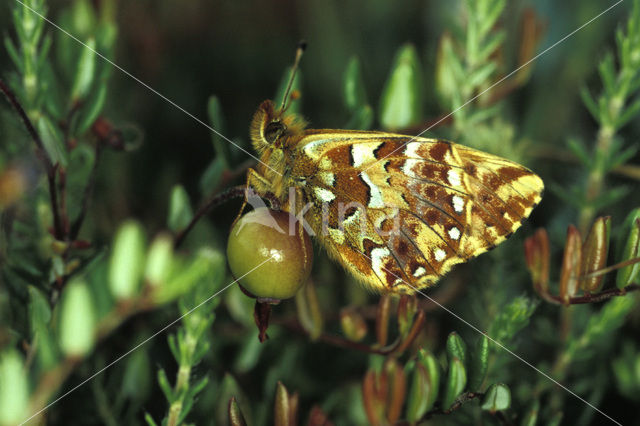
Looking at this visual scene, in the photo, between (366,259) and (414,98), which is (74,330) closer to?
(366,259)

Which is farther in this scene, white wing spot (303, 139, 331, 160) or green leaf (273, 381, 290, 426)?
white wing spot (303, 139, 331, 160)

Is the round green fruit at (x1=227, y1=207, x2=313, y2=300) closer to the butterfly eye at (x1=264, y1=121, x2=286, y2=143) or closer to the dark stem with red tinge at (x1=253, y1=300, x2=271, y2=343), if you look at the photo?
the dark stem with red tinge at (x1=253, y1=300, x2=271, y2=343)

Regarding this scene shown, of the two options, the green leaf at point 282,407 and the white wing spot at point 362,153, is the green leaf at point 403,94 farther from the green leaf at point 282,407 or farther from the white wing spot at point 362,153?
the green leaf at point 282,407

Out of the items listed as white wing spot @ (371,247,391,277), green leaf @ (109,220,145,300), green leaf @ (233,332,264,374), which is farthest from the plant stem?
green leaf @ (109,220,145,300)

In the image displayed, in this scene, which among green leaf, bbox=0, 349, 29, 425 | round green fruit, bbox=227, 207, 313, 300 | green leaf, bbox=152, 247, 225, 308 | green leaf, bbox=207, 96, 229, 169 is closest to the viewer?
green leaf, bbox=0, 349, 29, 425

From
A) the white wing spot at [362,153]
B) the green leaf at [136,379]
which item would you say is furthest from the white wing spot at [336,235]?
the green leaf at [136,379]

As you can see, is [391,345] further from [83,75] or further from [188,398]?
[83,75]
